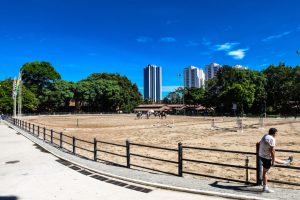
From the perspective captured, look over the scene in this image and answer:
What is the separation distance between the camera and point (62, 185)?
9.37 metres

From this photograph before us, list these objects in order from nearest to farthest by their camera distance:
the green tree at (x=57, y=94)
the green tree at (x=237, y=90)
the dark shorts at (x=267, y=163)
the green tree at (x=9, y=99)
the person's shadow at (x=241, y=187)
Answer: the dark shorts at (x=267, y=163) → the person's shadow at (x=241, y=187) → the green tree at (x=237, y=90) → the green tree at (x=9, y=99) → the green tree at (x=57, y=94)

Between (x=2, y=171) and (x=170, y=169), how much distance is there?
7.13 metres

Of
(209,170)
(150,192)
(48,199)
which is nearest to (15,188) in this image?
(48,199)

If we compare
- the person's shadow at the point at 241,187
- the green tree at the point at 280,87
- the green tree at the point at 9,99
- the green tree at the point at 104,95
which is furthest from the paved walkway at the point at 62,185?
the green tree at the point at 104,95

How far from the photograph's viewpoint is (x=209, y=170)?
1280 centimetres

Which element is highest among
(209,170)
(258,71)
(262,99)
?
(258,71)

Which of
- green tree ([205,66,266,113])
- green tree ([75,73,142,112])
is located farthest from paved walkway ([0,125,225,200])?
green tree ([75,73,142,112])

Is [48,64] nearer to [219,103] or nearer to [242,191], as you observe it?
[219,103]

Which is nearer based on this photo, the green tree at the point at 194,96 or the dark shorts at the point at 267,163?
the dark shorts at the point at 267,163

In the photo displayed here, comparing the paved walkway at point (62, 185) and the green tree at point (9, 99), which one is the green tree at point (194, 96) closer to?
the green tree at point (9, 99)

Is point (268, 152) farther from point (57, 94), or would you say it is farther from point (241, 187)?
point (57, 94)

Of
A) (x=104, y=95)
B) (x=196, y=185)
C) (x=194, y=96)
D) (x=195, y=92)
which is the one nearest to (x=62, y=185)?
(x=196, y=185)

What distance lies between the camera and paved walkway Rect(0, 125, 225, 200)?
26.7 ft

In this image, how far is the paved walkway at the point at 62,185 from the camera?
815 centimetres
